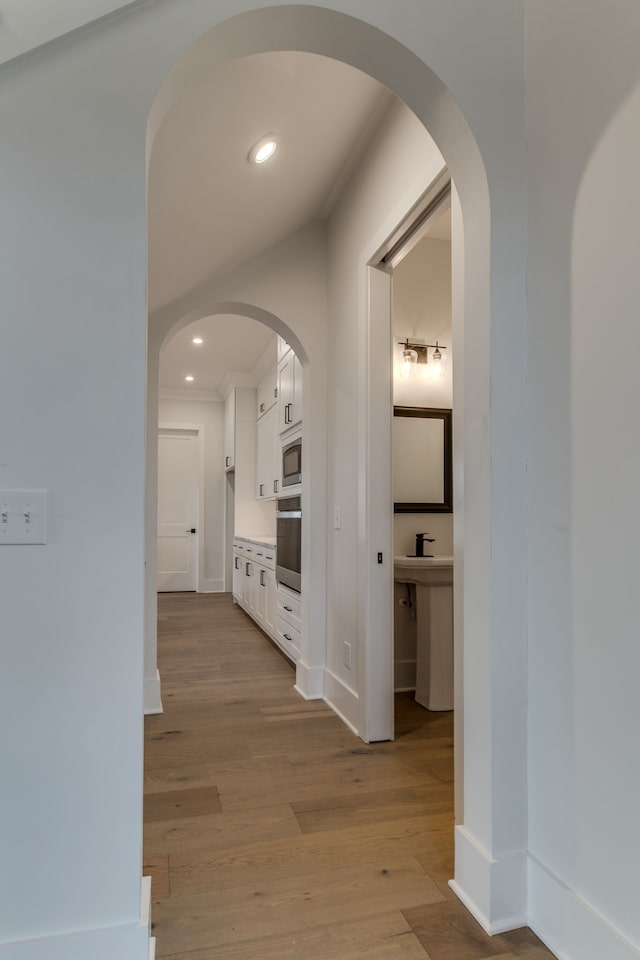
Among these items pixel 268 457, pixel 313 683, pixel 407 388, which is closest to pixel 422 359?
pixel 407 388

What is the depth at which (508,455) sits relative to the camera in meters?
1.62

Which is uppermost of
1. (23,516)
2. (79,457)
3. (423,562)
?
(79,457)

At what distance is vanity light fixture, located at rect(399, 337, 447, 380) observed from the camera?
3717 mm

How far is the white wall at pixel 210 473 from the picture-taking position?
8.16 meters

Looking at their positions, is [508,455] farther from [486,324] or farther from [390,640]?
[390,640]

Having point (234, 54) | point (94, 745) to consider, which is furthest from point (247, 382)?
point (94, 745)

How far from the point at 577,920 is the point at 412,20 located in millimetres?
2259

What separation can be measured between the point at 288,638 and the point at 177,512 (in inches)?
172

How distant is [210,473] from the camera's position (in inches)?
327

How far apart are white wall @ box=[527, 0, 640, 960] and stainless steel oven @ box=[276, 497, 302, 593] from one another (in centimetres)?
237

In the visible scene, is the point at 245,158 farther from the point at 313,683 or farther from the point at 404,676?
the point at 404,676

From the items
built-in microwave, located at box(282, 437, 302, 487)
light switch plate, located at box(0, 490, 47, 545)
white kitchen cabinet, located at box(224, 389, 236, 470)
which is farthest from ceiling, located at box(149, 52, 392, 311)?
white kitchen cabinet, located at box(224, 389, 236, 470)

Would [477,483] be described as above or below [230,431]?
below

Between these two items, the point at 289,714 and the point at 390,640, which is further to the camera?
the point at 289,714
